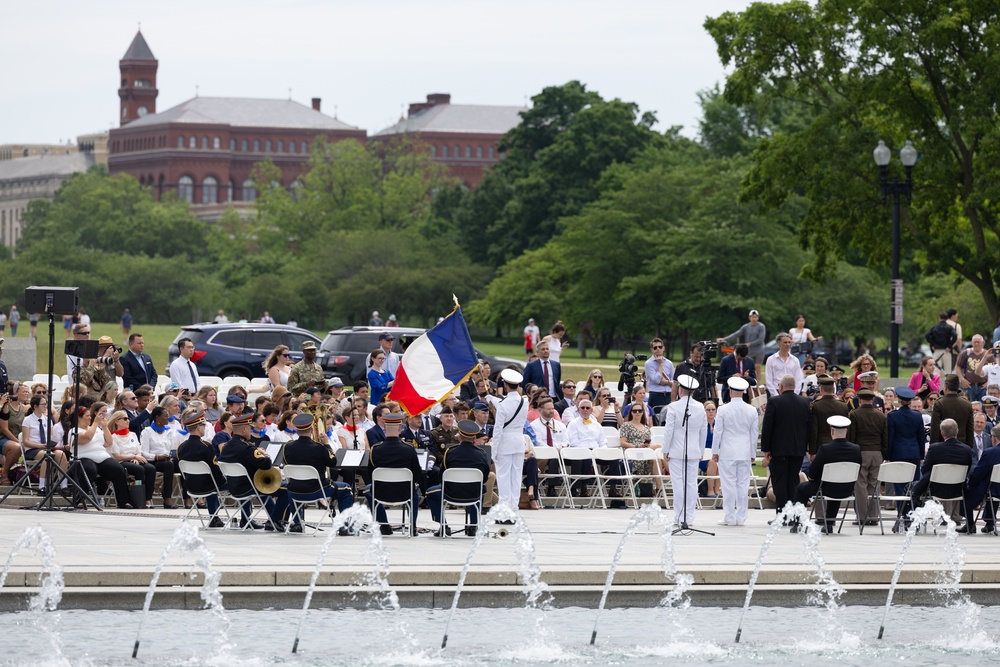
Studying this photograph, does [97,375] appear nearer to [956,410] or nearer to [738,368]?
[738,368]

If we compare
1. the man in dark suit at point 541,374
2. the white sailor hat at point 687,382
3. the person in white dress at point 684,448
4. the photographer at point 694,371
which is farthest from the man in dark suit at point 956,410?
the man in dark suit at point 541,374

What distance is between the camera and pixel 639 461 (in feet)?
75.1

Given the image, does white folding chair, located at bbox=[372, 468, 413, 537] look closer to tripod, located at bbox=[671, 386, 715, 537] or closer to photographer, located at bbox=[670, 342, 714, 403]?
tripod, located at bbox=[671, 386, 715, 537]

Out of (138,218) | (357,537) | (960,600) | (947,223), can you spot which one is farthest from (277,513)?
(138,218)

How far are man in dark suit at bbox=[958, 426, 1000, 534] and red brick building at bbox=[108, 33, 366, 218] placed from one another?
152020 mm

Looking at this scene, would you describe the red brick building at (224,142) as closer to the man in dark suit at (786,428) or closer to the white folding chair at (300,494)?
the man in dark suit at (786,428)

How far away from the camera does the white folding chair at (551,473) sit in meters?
21.7

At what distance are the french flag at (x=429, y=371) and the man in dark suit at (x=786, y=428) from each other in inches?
180

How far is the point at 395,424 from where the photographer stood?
16.9 meters

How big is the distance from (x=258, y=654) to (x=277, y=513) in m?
6.21

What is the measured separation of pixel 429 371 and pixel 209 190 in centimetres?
15585

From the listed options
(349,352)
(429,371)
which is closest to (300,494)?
(429,371)

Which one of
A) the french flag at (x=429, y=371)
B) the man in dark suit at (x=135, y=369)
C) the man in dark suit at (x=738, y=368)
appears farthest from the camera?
the man in dark suit at (x=738, y=368)

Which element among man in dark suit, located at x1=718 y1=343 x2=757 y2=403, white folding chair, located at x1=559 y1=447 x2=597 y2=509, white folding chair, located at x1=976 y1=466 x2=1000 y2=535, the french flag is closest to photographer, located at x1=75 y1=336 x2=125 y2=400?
the french flag
